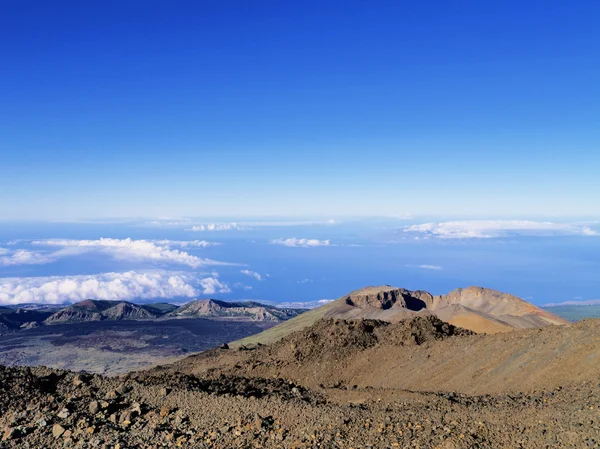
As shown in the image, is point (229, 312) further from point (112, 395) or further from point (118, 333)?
point (112, 395)

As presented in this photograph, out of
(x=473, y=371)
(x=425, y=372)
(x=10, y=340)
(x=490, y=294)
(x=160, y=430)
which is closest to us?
(x=160, y=430)

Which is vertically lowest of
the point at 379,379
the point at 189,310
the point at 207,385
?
the point at 189,310

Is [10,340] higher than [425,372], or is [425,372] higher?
[425,372]

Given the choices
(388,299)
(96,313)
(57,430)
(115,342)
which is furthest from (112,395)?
(96,313)

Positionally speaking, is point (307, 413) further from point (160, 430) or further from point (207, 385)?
point (207, 385)

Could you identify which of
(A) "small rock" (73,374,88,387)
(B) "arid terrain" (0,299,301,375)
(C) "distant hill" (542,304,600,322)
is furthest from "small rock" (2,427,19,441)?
(C) "distant hill" (542,304,600,322)

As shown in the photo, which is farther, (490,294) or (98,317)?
(98,317)

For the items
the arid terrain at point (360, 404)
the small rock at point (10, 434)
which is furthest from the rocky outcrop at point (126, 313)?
the small rock at point (10, 434)

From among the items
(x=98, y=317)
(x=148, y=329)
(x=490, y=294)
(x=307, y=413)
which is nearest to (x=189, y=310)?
(x=98, y=317)
